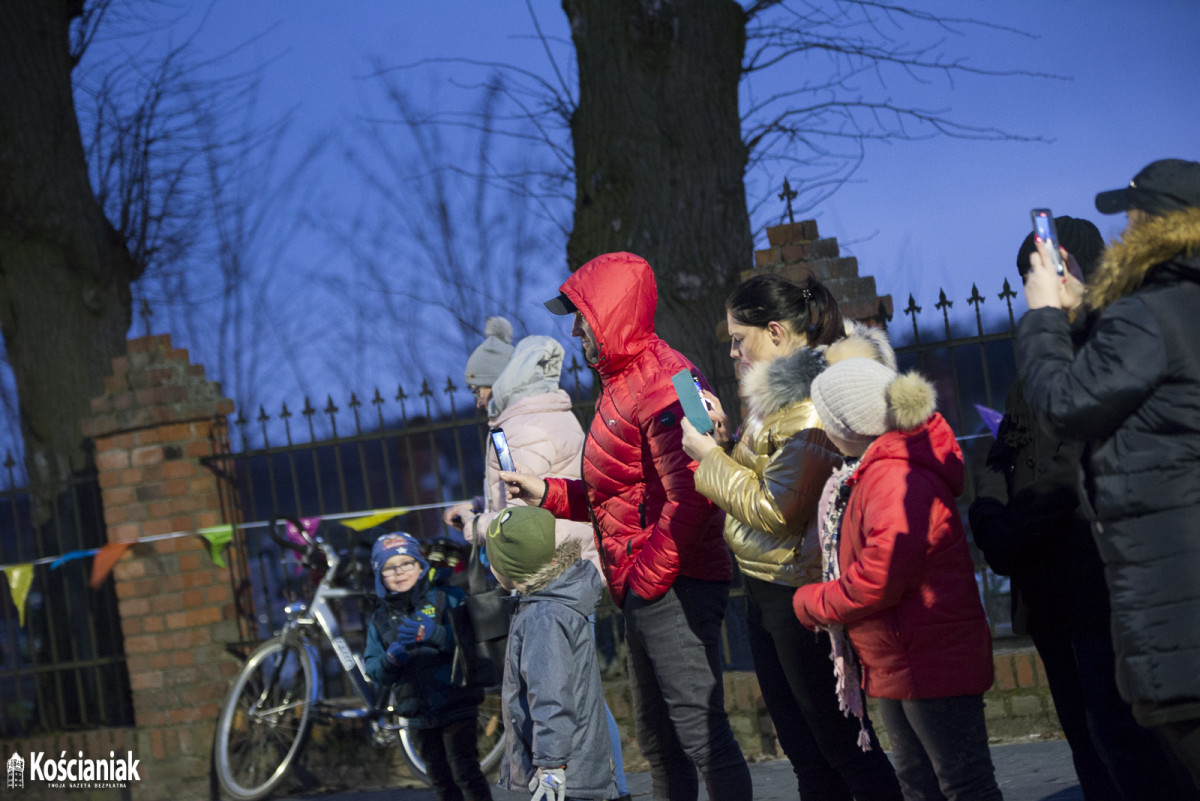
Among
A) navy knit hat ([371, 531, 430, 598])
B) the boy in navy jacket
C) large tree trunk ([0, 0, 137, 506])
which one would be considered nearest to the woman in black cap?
the boy in navy jacket

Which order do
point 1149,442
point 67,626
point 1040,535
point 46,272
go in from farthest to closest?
point 46,272 → point 67,626 → point 1040,535 → point 1149,442

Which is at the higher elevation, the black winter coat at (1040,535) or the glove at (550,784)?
the black winter coat at (1040,535)

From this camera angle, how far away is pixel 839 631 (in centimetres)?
277

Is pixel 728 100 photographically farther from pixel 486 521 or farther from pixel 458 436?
pixel 486 521

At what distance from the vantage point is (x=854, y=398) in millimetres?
2691

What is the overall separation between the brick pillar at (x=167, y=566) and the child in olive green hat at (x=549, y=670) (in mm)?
3481

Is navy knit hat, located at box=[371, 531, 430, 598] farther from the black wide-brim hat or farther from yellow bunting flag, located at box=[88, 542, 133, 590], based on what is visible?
the black wide-brim hat

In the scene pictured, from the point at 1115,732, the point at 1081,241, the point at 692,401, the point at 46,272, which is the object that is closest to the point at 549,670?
the point at 692,401

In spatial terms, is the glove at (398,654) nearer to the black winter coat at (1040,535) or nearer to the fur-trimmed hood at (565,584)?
the fur-trimmed hood at (565,584)

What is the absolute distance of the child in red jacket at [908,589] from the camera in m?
2.58

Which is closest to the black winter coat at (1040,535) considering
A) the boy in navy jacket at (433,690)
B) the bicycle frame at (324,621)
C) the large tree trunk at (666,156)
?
the boy in navy jacket at (433,690)

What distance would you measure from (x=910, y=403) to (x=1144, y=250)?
62 centimetres

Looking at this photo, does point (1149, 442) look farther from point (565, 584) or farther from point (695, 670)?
point (565, 584)

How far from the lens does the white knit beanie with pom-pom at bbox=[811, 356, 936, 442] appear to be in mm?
2635
